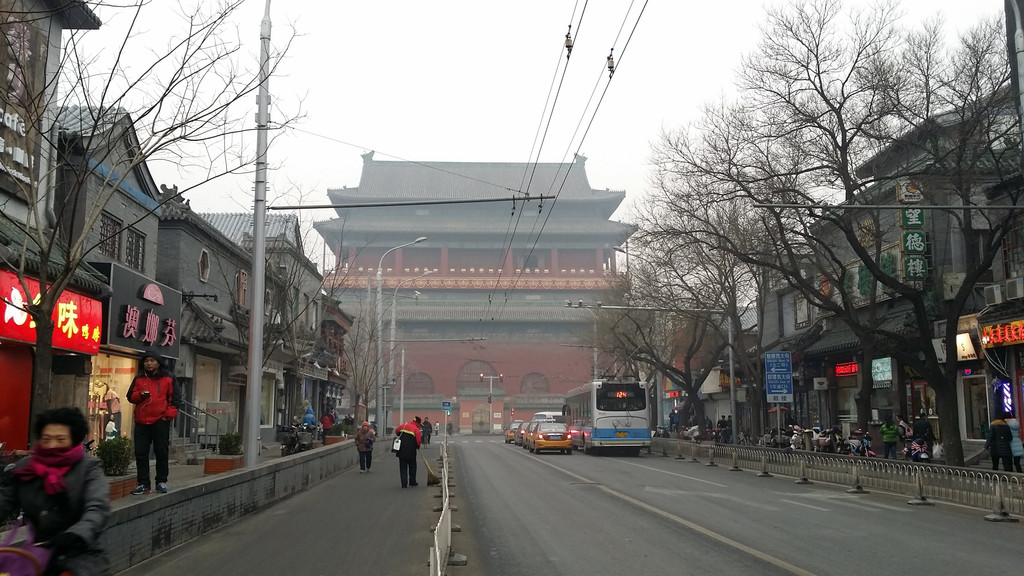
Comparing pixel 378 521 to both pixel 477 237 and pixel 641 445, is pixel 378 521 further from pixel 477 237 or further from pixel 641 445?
pixel 477 237

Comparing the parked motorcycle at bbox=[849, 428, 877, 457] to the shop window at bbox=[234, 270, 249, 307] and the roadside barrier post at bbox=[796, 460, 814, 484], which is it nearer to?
the roadside barrier post at bbox=[796, 460, 814, 484]

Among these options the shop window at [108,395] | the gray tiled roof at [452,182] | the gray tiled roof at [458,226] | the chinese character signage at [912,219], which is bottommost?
the shop window at [108,395]

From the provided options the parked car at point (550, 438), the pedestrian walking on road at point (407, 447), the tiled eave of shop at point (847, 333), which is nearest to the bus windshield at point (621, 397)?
the parked car at point (550, 438)

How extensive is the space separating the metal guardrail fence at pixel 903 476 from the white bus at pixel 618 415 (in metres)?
8.59

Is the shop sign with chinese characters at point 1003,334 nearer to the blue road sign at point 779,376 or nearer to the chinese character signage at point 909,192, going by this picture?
the chinese character signage at point 909,192

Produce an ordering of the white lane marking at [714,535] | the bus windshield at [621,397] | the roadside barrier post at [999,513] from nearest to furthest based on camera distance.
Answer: the white lane marking at [714,535] → the roadside barrier post at [999,513] → the bus windshield at [621,397]

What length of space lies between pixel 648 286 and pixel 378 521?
23.9 m

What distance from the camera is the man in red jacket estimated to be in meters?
9.80

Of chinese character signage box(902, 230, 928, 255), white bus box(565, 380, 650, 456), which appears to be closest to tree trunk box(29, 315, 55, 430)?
chinese character signage box(902, 230, 928, 255)

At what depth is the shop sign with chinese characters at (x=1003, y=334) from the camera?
2193cm

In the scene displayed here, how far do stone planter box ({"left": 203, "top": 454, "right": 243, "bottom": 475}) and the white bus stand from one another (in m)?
23.3

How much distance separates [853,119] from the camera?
66.6ft

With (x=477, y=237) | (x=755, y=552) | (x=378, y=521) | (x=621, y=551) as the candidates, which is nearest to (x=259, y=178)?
(x=378, y=521)

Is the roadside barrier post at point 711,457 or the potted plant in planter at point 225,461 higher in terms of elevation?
the potted plant in planter at point 225,461
